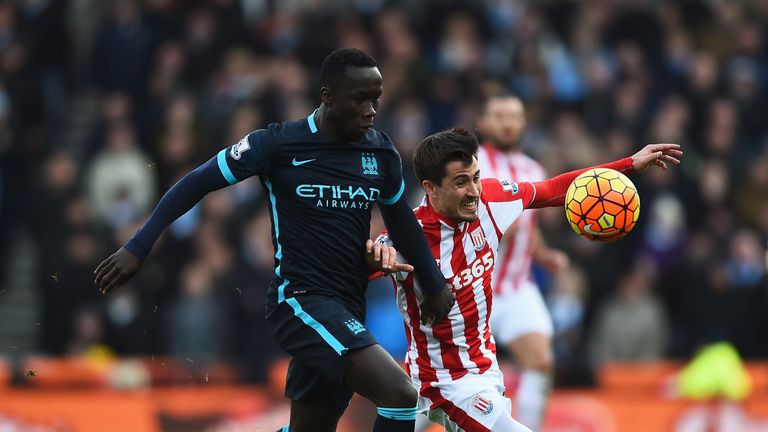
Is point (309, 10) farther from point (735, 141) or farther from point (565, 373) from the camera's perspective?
point (565, 373)

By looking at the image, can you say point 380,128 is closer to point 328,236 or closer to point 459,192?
point 459,192

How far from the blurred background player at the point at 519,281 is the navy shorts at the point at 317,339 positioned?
8.63 ft

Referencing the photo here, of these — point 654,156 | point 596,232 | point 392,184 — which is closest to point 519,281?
point 596,232

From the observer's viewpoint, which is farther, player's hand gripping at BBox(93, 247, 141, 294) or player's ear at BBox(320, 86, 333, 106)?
player's ear at BBox(320, 86, 333, 106)

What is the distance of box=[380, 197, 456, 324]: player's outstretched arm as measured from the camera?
6.62m

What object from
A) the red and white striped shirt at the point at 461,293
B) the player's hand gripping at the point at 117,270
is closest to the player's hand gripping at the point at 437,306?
the red and white striped shirt at the point at 461,293

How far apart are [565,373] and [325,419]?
16.6ft

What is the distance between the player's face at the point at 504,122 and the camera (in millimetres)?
9070

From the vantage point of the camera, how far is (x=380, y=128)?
13633 millimetres

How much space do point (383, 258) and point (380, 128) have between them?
734 cm

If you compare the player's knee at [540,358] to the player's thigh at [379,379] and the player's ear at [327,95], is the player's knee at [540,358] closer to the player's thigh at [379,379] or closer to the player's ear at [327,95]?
the player's thigh at [379,379]

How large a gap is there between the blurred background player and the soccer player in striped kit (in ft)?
6.63

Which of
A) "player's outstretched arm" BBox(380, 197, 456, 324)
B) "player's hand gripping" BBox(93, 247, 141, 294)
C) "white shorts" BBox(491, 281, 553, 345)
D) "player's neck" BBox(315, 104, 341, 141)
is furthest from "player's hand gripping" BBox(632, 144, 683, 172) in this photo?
"player's hand gripping" BBox(93, 247, 141, 294)

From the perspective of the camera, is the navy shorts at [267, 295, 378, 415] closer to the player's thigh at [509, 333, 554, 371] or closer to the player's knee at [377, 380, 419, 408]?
the player's knee at [377, 380, 419, 408]
